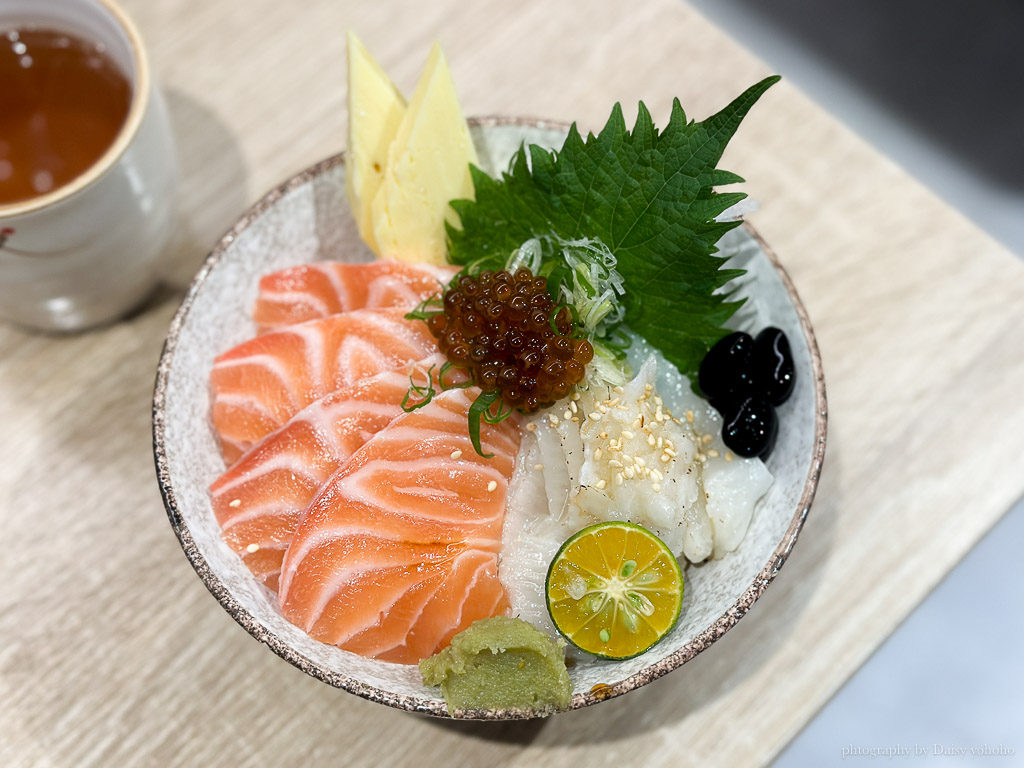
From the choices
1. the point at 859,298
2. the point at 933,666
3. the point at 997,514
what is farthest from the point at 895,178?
the point at 933,666

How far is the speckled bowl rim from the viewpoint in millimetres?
1588

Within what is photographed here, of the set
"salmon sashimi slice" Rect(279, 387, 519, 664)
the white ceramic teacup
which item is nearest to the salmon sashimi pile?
"salmon sashimi slice" Rect(279, 387, 519, 664)

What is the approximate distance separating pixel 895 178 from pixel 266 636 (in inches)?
82.2

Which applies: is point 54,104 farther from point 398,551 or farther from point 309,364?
point 398,551

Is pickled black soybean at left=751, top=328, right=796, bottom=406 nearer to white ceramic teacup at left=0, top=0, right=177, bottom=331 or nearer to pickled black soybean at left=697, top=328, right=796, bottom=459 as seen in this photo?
pickled black soybean at left=697, top=328, right=796, bottom=459

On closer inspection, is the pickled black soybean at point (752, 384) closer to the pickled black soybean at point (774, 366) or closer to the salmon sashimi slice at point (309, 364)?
the pickled black soybean at point (774, 366)

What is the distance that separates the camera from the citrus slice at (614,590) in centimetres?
164

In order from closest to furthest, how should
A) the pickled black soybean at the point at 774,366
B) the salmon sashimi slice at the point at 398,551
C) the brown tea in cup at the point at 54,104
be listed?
the salmon sashimi slice at the point at 398,551, the pickled black soybean at the point at 774,366, the brown tea in cup at the point at 54,104

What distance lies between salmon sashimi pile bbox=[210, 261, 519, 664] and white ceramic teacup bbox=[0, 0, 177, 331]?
36 cm

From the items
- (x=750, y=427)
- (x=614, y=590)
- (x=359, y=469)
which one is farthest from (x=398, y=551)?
(x=750, y=427)

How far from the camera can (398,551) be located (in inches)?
69.3

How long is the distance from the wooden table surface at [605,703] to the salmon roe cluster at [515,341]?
816mm

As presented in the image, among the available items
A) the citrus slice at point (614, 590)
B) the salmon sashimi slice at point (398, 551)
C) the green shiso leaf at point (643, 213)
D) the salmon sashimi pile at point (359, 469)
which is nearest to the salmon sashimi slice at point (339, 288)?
the salmon sashimi pile at point (359, 469)

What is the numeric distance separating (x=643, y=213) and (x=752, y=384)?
0.42 m
